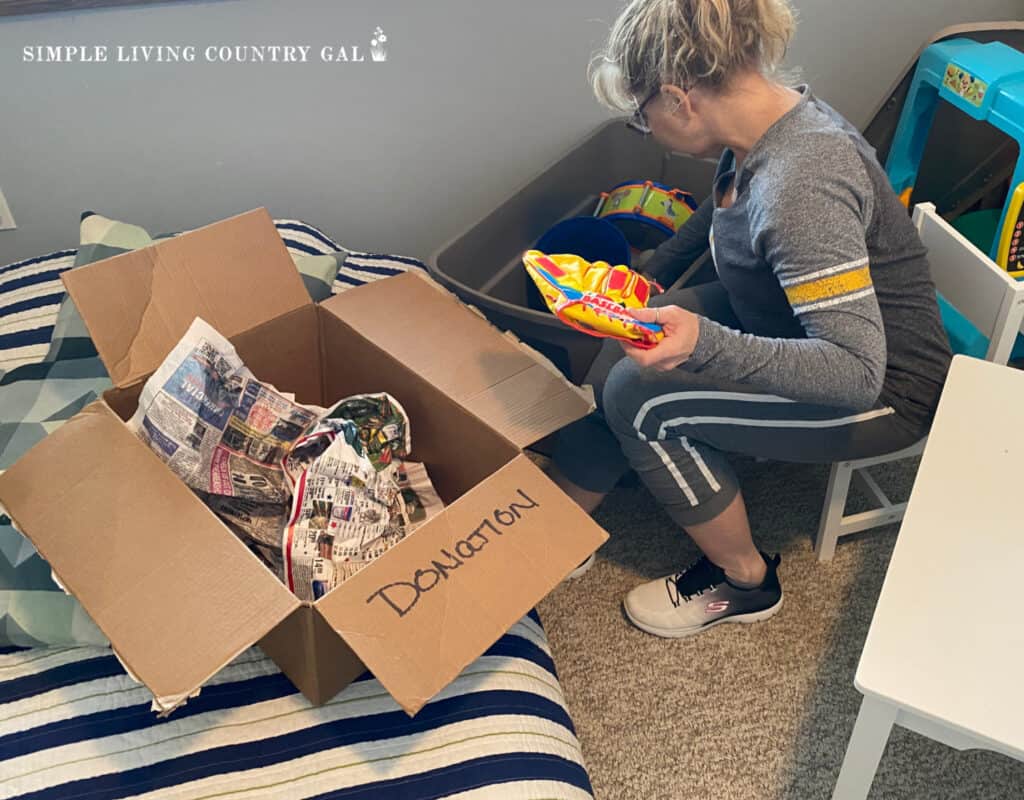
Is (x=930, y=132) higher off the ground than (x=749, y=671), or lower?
higher

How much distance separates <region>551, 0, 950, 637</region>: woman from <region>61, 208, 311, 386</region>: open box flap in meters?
0.46

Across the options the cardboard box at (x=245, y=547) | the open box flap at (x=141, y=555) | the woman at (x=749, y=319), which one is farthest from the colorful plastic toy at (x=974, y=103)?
the open box flap at (x=141, y=555)

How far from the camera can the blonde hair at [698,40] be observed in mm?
934

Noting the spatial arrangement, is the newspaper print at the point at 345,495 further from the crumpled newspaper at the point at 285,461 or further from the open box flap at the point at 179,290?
the open box flap at the point at 179,290

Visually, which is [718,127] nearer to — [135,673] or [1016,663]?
[1016,663]

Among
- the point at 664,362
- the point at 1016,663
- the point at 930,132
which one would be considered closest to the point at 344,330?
the point at 664,362

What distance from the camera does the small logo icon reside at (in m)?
1.46

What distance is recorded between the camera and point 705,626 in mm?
1320

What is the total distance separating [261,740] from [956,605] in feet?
2.26

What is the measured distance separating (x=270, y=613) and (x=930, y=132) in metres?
1.45

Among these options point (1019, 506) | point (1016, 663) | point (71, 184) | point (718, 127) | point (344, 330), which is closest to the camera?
point (1016, 663)

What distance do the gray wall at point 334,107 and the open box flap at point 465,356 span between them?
0.50 meters

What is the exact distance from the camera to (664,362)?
3.06 feet

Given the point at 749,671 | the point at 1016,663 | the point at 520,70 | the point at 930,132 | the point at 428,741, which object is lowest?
the point at 749,671
